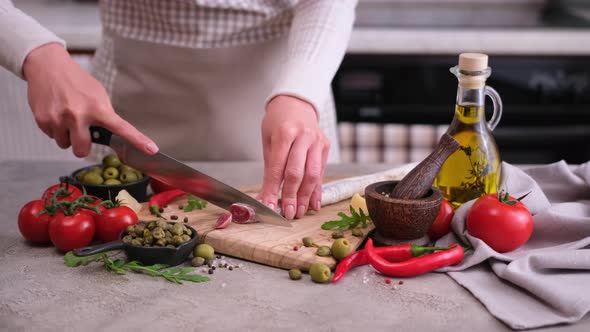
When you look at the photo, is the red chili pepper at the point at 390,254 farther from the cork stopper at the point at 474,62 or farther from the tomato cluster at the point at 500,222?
the cork stopper at the point at 474,62

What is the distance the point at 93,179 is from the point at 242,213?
1.04ft

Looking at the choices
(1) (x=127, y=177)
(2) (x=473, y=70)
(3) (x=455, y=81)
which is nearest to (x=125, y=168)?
(1) (x=127, y=177)

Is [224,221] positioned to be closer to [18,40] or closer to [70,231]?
[70,231]

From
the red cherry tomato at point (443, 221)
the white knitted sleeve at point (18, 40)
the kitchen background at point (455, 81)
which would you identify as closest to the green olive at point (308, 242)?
the red cherry tomato at point (443, 221)

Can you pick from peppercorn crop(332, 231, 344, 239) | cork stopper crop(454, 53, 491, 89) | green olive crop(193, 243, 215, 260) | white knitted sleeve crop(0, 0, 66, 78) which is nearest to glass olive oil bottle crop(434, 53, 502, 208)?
cork stopper crop(454, 53, 491, 89)

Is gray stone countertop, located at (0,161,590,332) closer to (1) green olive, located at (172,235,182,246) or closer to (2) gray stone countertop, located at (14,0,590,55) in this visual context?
(1) green olive, located at (172,235,182,246)

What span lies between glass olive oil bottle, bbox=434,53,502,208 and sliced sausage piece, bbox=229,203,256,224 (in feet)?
1.15

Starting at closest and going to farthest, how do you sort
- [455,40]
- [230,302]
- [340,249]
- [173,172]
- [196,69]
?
1. [230,302]
2. [340,249]
3. [173,172]
4. [196,69]
5. [455,40]

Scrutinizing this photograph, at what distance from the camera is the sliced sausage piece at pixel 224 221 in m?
1.28

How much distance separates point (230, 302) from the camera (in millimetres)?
1053

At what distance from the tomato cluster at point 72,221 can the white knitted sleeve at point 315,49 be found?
40cm

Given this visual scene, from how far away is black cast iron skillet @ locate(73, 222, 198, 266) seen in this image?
3.71ft

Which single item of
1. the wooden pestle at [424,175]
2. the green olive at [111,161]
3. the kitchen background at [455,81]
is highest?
the wooden pestle at [424,175]

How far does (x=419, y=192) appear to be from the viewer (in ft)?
3.91
